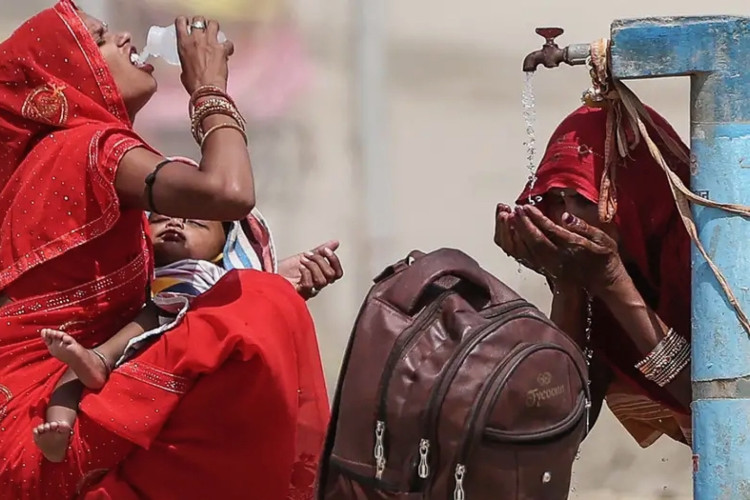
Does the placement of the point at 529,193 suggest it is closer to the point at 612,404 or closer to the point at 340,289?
the point at 612,404

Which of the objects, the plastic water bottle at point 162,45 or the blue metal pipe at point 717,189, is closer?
the blue metal pipe at point 717,189

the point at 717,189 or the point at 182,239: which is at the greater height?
the point at 717,189

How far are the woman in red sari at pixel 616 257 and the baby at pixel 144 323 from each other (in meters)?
0.64

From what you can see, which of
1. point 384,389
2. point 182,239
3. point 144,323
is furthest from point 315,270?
point 384,389

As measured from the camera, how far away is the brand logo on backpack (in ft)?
6.35

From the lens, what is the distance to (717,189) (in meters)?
2.04

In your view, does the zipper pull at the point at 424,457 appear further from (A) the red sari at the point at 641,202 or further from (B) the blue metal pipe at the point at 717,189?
(A) the red sari at the point at 641,202

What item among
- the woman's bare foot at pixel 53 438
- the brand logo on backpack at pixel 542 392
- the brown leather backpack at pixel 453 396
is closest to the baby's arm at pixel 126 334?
the woman's bare foot at pixel 53 438

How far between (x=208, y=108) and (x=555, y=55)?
57cm

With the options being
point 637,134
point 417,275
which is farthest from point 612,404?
point 417,275

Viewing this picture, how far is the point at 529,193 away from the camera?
7.90 feet

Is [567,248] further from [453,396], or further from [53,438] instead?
[53,438]

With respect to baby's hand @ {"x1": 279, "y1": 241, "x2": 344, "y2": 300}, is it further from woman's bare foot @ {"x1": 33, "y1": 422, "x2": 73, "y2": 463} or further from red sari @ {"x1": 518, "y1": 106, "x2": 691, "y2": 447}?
woman's bare foot @ {"x1": 33, "y1": 422, "x2": 73, "y2": 463}

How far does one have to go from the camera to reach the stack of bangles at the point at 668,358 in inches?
88.5
